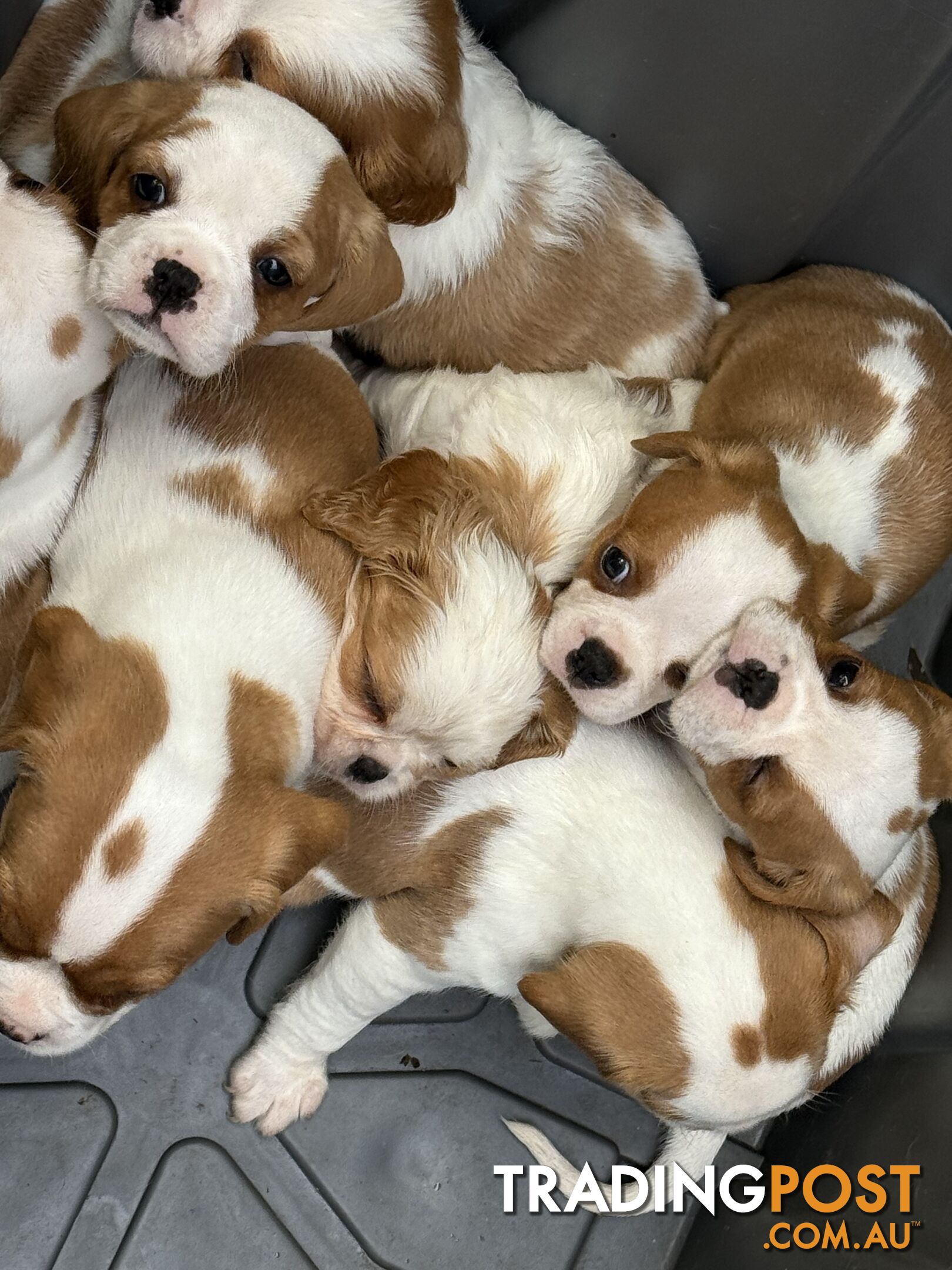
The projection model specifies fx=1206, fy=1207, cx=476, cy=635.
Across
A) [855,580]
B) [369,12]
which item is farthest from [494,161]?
[855,580]

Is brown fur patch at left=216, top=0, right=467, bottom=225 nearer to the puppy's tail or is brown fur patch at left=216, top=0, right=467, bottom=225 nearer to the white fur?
the white fur

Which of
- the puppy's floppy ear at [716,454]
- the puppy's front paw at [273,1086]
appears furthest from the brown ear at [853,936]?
the puppy's front paw at [273,1086]

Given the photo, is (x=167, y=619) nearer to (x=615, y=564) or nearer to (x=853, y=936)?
(x=615, y=564)

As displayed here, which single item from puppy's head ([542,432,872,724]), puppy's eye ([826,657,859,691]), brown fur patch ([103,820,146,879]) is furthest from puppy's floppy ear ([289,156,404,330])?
puppy's eye ([826,657,859,691])

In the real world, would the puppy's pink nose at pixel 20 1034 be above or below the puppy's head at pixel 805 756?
below

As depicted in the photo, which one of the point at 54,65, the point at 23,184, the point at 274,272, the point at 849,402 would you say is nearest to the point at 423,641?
the point at 274,272

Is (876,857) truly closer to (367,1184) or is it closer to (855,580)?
(855,580)

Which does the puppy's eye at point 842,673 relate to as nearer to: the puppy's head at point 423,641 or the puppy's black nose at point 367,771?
the puppy's head at point 423,641
